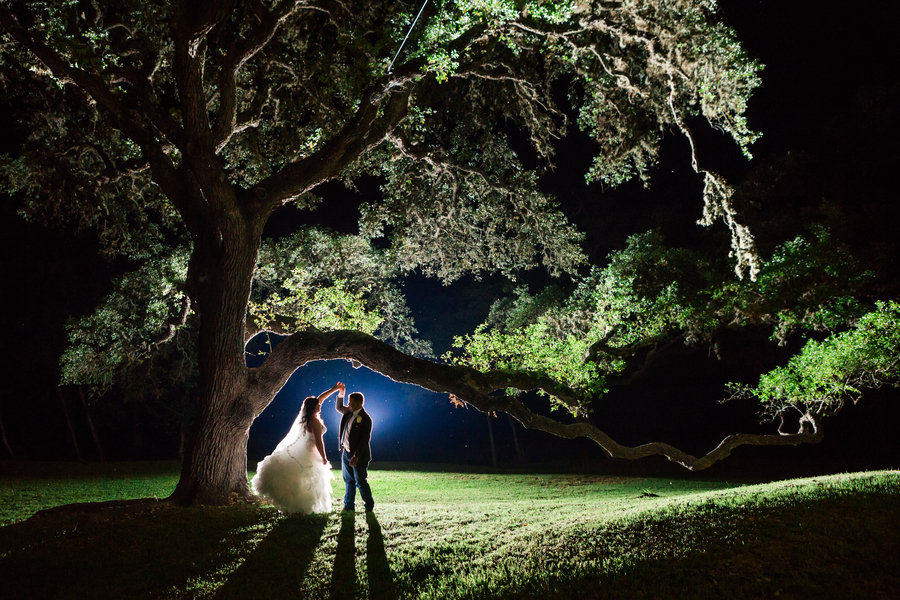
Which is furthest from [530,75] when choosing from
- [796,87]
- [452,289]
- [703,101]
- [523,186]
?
[452,289]

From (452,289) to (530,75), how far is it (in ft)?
68.9

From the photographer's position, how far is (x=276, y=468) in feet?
26.0

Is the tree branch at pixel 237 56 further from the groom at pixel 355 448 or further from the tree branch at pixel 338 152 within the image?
the groom at pixel 355 448

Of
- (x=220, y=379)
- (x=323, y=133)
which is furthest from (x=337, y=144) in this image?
(x=220, y=379)

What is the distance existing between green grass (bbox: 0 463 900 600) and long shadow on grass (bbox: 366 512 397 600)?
2 cm

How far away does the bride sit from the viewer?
783 cm

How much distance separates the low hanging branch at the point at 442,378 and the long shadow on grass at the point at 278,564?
9.66 feet

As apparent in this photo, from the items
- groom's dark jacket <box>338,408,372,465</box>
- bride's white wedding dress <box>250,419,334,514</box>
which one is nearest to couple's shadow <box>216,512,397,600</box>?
bride's white wedding dress <box>250,419,334,514</box>

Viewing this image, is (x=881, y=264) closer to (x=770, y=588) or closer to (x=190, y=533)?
(x=770, y=588)

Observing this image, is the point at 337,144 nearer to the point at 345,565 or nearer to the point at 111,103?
the point at 111,103

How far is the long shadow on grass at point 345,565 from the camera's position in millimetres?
4617

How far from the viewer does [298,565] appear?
17.7 ft

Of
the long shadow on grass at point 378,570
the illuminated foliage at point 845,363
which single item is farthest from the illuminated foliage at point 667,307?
the long shadow on grass at point 378,570

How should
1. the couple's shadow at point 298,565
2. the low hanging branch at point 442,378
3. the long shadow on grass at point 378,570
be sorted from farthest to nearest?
the low hanging branch at point 442,378, the couple's shadow at point 298,565, the long shadow on grass at point 378,570
